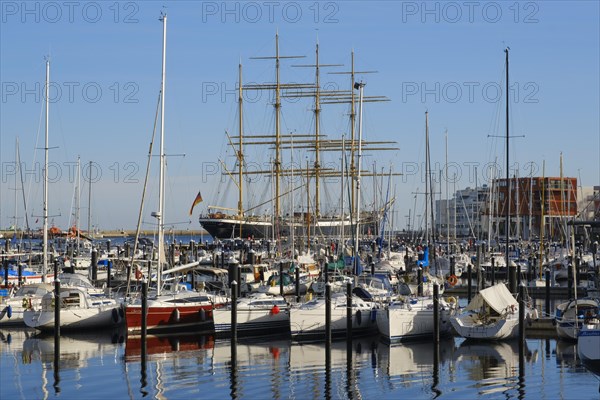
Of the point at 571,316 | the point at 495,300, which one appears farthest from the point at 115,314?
the point at 571,316

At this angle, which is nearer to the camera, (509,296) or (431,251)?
(509,296)

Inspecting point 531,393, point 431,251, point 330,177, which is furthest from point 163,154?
point 330,177

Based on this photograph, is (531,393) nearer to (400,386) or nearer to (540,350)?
(400,386)

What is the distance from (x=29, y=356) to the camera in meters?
39.9

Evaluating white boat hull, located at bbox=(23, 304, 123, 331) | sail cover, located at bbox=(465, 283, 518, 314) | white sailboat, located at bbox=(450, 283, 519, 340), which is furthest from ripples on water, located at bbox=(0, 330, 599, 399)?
sail cover, located at bbox=(465, 283, 518, 314)

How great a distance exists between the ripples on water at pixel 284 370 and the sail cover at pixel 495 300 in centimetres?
177

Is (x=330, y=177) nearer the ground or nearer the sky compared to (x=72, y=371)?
nearer the sky

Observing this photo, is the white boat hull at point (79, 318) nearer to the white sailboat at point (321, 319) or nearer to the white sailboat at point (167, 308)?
the white sailboat at point (167, 308)

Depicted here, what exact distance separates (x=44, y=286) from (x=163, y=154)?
34.3ft

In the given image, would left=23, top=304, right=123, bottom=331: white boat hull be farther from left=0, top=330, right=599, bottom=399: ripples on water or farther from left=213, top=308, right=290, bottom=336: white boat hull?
left=213, top=308, right=290, bottom=336: white boat hull

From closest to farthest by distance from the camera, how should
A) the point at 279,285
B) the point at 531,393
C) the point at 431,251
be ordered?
the point at 531,393 → the point at 279,285 → the point at 431,251

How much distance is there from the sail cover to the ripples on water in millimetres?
1774

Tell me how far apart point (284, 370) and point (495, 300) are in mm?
11788

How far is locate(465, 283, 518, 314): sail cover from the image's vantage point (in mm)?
42969
